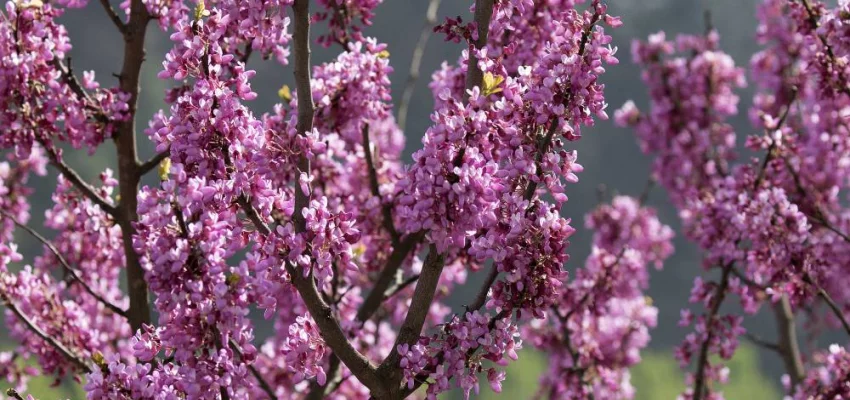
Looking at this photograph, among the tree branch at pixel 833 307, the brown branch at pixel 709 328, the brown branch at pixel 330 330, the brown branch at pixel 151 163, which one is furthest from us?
the brown branch at pixel 709 328

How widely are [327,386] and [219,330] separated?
191 cm

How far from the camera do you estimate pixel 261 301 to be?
2.90m

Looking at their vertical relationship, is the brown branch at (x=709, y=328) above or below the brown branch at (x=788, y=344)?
below

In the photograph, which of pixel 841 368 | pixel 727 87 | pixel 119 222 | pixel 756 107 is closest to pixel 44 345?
pixel 119 222

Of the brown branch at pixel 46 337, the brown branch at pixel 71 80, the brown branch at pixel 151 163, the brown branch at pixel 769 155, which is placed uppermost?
the brown branch at pixel 769 155

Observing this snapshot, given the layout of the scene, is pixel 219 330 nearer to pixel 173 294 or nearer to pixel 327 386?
pixel 173 294

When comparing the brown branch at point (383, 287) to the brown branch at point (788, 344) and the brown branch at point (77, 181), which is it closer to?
the brown branch at point (77, 181)

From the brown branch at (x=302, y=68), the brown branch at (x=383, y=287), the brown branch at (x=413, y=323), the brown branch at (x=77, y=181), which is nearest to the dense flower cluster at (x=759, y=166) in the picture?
the brown branch at (x=383, y=287)

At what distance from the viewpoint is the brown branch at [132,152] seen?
4453mm

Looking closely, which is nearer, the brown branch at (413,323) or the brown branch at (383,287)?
the brown branch at (413,323)

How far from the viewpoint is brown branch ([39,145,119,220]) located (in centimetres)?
415

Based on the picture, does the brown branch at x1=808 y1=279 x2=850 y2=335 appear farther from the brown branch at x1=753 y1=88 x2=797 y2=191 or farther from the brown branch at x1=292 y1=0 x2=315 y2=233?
the brown branch at x1=292 y1=0 x2=315 y2=233

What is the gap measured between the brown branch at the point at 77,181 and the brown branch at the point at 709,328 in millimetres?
3517

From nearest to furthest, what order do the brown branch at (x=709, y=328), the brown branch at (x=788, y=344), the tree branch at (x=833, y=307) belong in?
the tree branch at (x=833, y=307) → the brown branch at (x=709, y=328) → the brown branch at (x=788, y=344)
